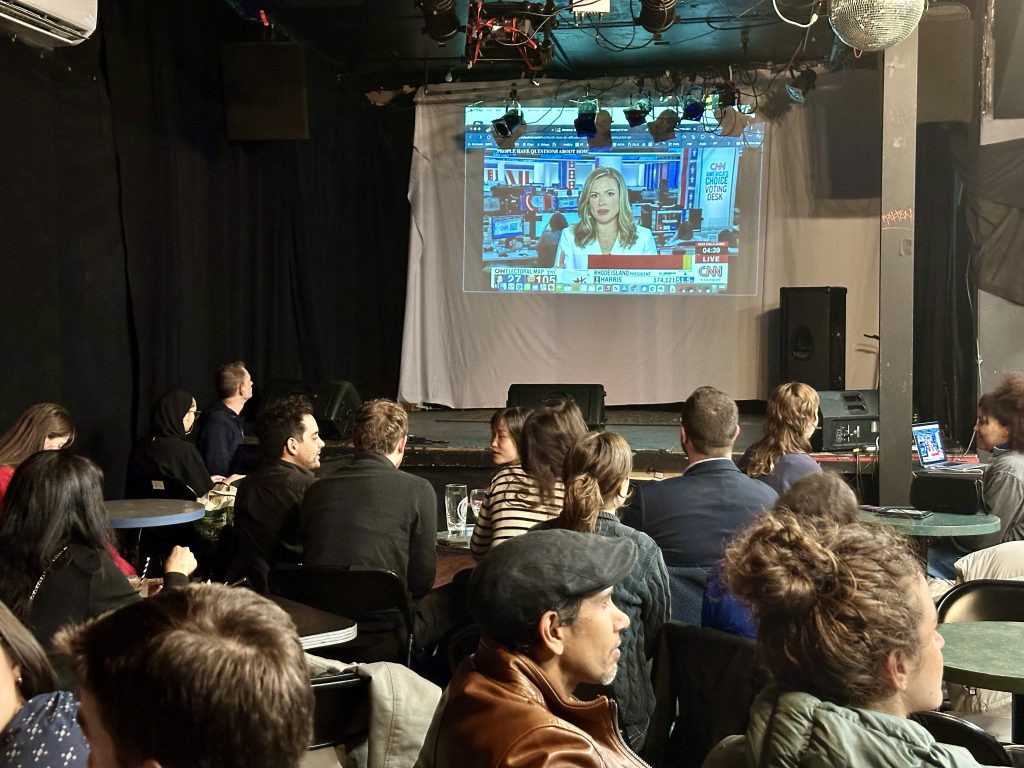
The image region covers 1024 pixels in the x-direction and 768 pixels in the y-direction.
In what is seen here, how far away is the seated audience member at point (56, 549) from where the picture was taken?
2303 mm

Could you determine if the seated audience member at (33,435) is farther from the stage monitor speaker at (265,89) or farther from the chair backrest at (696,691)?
the stage monitor speaker at (265,89)

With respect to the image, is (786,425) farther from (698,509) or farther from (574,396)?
(574,396)

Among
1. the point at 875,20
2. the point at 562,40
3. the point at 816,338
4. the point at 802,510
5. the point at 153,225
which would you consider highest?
the point at 562,40

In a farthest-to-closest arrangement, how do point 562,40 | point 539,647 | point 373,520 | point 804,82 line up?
point 562,40
point 804,82
point 373,520
point 539,647

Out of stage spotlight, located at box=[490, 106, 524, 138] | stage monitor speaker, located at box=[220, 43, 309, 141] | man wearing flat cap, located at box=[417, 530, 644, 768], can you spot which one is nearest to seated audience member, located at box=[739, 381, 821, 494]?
man wearing flat cap, located at box=[417, 530, 644, 768]

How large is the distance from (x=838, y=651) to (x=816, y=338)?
702 cm

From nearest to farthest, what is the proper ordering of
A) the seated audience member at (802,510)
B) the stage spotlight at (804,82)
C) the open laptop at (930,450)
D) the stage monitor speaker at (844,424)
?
1. the seated audience member at (802,510)
2. the open laptop at (930,450)
3. the stage monitor speaker at (844,424)
4. the stage spotlight at (804,82)

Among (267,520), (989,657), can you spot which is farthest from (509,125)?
(989,657)

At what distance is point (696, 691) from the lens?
211 cm

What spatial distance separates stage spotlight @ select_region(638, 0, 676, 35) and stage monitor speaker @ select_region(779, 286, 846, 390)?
2737mm

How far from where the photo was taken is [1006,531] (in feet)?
12.5

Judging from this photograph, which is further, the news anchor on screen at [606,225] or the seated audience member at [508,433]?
the news anchor on screen at [606,225]

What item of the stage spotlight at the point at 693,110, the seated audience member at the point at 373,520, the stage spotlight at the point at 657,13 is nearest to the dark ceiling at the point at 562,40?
the stage spotlight at the point at 693,110

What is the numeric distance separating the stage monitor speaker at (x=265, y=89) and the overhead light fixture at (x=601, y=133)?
263 cm
